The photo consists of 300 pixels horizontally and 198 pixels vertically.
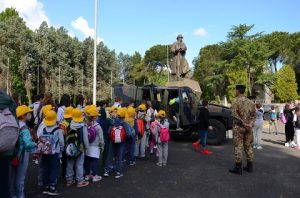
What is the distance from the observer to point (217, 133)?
12.4m

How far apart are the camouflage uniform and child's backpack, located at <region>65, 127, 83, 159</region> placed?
3.52m

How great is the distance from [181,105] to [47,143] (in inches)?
279

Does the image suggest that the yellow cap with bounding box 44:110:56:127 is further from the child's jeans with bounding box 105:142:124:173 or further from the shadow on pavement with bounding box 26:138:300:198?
the child's jeans with bounding box 105:142:124:173

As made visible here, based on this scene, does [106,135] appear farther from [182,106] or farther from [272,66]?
[272,66]

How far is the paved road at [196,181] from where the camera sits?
6188mm

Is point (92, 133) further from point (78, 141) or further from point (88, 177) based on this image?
point (88, 177)

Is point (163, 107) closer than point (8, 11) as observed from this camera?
Yes

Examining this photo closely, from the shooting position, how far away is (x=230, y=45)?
5869 cm

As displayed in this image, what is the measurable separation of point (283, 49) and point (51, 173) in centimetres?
6710

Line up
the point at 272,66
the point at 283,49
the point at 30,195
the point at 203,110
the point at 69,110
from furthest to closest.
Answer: the point at 272,66
the point at 283,49
the point at 203,110
the point at 69,110
the point at 30,195

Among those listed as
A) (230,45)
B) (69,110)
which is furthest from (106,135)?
(230,45)

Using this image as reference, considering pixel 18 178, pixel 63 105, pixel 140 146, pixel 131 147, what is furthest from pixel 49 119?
pixel 140 146

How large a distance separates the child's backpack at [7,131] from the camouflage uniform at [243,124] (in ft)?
18.3

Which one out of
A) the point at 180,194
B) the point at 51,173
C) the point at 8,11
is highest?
the point at 8,11
